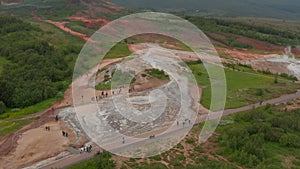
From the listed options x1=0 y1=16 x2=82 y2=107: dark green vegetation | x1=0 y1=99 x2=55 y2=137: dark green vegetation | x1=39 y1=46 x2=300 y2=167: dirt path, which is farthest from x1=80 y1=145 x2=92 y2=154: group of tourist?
x1=0 y1=16 x2=82 y2=107: dark green vegetation

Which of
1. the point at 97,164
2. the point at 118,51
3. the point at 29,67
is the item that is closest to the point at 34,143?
the point at 97,164

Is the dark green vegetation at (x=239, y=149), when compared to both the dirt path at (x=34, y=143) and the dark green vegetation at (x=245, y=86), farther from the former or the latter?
the dark green vegetation at (x=245, y=86)

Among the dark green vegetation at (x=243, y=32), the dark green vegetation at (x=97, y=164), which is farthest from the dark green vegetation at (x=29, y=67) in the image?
the dark green vegetation at (x=243, y=32)

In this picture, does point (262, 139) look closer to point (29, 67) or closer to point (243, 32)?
point (29, 67)

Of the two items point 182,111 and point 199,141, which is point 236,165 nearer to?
point 199,141

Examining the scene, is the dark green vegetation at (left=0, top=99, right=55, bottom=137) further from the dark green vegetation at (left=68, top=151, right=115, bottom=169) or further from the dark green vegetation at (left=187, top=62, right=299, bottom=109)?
the dark green vegetation at (left=187, top=62, right=299, bottom=109)
